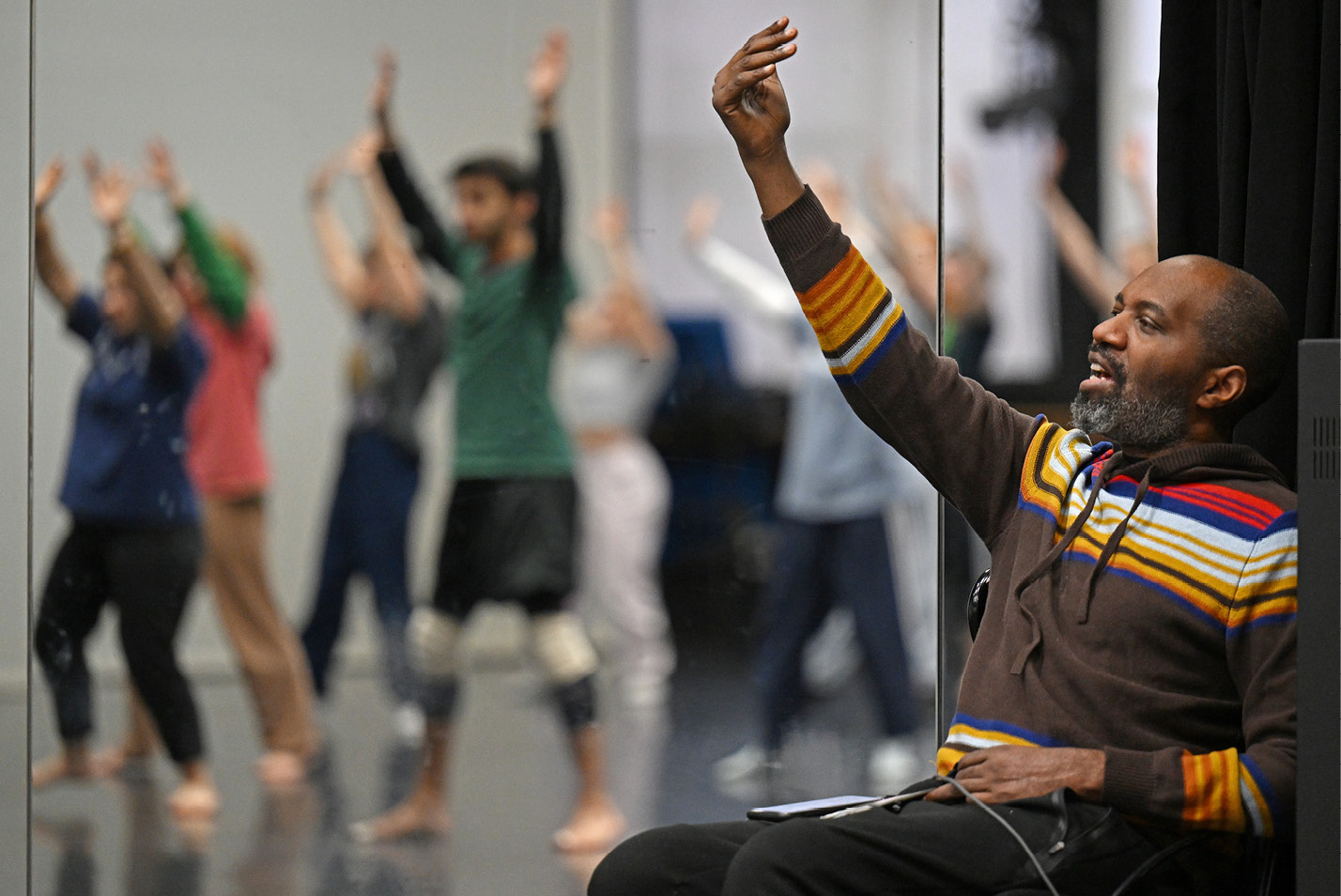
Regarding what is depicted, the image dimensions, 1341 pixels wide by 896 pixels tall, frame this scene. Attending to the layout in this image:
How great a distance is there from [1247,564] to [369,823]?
5.10 ft

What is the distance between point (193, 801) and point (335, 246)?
98 cm

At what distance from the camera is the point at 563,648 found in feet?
7.51

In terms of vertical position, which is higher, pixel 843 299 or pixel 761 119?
pixel 761 119

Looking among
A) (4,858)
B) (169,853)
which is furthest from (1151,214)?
(4,858)

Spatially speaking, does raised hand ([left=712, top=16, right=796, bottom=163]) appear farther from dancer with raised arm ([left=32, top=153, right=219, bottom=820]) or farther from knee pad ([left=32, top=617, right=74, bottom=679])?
knee pad ([left=32, top=617, right=74, bottom=679])

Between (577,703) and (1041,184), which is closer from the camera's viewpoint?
(577,703)

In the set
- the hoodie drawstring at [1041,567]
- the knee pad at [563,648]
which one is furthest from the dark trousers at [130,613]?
the hoodie drawstring at [1041,567]

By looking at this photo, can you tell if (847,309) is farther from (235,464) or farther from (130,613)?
(130,613)

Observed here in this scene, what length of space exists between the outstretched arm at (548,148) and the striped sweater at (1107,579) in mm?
927

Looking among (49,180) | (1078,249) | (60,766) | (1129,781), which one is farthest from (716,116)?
(60,766)

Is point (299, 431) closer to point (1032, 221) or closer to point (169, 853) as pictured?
point (169, 853)

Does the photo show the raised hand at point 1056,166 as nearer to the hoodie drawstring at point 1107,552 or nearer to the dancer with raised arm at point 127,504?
the hoodie drawstring at point 1107,552

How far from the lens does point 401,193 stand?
7.36 feet

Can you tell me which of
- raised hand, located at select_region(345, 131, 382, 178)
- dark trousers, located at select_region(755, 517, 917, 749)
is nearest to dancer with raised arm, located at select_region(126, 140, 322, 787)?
raised hand, located at select_region(345, 131, 382, 178)
